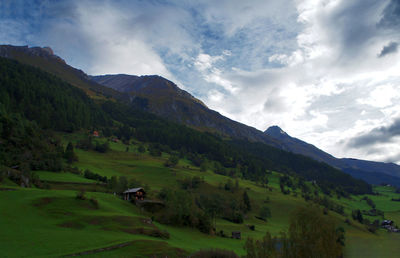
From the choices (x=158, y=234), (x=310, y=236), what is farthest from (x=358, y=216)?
(x=310, y=236)

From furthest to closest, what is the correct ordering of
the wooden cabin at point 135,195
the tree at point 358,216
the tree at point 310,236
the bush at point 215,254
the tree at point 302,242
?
the tree at point 358,216
the wooden cabin at point 135,195
the bush at point 215,254
the tree at point 310,236
the tree at point 302,242

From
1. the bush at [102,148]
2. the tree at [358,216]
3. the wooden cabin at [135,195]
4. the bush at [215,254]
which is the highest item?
the bush at [102,148]

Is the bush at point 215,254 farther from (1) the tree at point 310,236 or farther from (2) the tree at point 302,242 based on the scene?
(1) the tree at point 310,236

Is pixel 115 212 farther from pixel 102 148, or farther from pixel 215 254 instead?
pixel 102 148

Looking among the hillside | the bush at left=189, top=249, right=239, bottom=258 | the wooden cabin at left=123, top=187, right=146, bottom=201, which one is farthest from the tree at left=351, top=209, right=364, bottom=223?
the bush at left=189, top=249, right=239, bottom=258

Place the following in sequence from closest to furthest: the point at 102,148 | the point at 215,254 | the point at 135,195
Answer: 1. the point at 215,254
2. the point at 135,195
3. the point at 102,148

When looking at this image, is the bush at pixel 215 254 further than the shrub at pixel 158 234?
No

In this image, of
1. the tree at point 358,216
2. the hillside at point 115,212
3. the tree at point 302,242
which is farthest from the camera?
the tree at point 358,216

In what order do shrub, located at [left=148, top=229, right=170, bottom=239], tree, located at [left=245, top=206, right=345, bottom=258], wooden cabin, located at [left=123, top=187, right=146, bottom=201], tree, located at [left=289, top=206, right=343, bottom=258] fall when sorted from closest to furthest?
tree, located at [left=245, top=206, right=345, bottom=258], tree, located at [left=289, top=206, right=343, bottom=258], shrub, located at [left=148, top=229, right=170, bottom=239], wooden cabin, located at [left=123, top=187, right=146, bottom=201]

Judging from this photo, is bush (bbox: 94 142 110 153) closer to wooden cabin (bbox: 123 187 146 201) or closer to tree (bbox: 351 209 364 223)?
wooden cabin (bbox: 123 187 146 201)

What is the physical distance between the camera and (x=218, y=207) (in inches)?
4309

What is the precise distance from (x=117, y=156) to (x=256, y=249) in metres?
181

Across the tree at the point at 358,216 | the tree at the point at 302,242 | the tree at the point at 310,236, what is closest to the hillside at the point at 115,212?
the tree at the point at 358,216

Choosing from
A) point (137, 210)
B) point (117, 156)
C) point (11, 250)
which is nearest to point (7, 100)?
point (117, 156)
